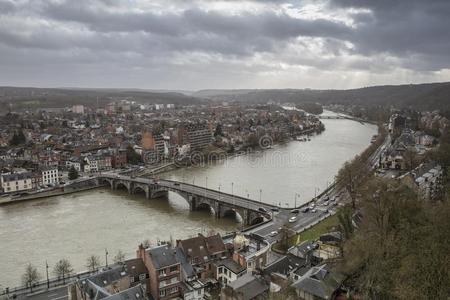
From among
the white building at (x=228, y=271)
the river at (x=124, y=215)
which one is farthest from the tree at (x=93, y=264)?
the white building at (x=228, y=271)

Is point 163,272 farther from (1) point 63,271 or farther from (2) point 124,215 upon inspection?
(2) point 124,215

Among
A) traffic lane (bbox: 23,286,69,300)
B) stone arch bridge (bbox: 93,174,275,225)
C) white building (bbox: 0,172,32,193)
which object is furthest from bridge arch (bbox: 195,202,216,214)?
white building (bbox: 0,172,32,193)

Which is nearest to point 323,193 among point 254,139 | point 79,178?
point 79,178

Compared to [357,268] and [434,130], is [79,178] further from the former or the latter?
[434,130]

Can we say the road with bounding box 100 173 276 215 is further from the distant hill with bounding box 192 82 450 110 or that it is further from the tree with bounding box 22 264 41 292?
the distant hill with bounding box 192 82 450 110

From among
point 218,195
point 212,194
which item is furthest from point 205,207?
point 218,195

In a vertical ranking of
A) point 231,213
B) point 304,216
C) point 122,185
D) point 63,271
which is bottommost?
point 122,185

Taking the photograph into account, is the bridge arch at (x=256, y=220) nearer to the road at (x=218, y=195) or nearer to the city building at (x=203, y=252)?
the road at (x=218, y=195)
